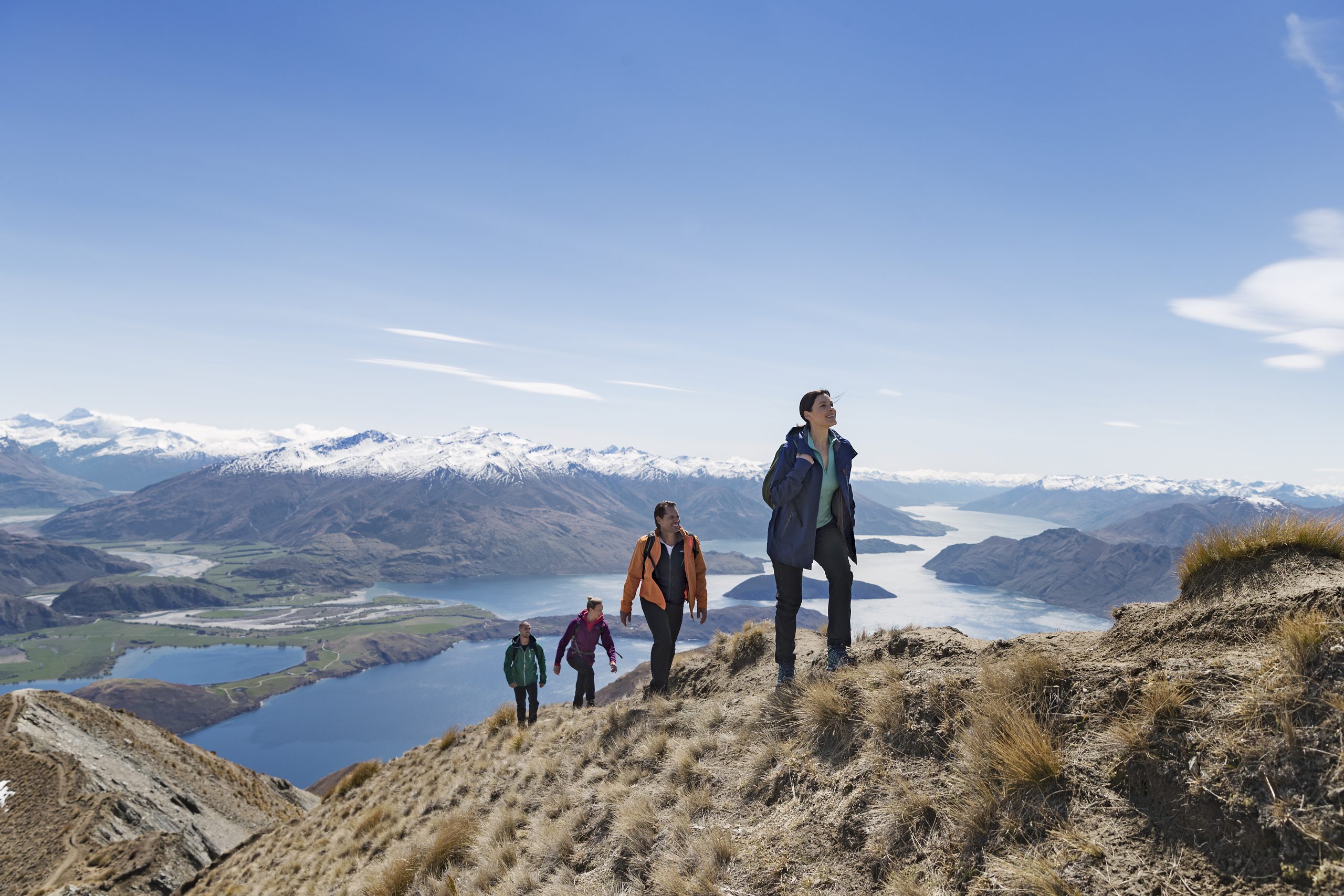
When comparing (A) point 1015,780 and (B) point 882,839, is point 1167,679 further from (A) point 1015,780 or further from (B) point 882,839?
(B) point 882,839

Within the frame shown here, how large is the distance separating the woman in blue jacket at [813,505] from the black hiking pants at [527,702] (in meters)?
8.33

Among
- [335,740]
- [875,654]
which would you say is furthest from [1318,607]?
[335,740]

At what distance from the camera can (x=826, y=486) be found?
6.25 meters

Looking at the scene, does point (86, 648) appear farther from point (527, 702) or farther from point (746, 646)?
point (746, 646)

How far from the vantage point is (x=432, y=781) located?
11000 mm

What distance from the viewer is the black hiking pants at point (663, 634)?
8.40 metres

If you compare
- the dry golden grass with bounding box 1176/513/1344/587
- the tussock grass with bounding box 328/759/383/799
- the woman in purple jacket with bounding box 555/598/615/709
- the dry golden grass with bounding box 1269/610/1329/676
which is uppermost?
the dry golden grass with bounding box 1176/513/1344/587

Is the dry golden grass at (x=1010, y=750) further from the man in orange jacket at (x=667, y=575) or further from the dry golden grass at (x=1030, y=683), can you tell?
the man in orange jacket at (x=667, y=575)

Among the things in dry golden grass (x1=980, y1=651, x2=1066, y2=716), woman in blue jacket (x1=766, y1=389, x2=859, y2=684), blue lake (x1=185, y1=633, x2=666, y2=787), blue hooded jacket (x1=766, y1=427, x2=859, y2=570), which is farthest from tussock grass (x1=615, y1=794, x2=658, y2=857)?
blue lake (x1=185, y1=633, x2=666, y2=787)

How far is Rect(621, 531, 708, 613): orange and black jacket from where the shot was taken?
27.3ft

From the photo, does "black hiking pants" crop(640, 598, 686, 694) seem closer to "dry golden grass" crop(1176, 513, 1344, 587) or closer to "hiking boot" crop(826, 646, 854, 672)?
"hiking boot" crop(826, 646, 854, 672)

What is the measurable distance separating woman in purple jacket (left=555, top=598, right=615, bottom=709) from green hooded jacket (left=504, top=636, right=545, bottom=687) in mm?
870

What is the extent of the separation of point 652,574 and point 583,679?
5498 mm

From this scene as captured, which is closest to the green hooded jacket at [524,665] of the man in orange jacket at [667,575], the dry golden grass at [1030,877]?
the man in orange jacket at [667,575]
